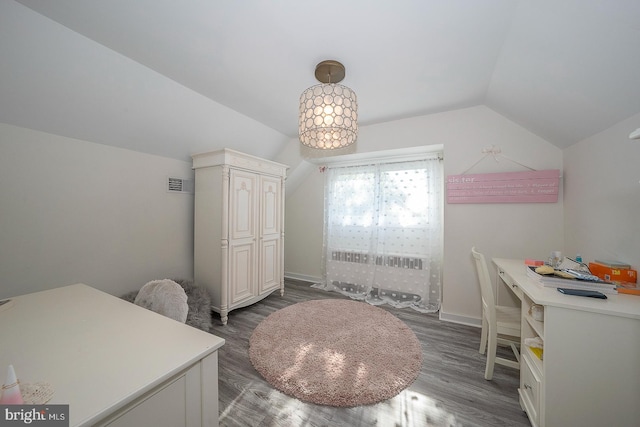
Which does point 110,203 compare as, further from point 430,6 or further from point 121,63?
point 430,6

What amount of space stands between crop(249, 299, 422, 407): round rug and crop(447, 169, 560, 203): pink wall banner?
1.67 metres

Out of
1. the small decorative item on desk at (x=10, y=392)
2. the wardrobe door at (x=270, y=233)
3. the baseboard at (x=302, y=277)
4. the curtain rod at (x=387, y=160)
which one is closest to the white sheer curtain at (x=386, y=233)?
the curtain rod at (x=387, y=160)

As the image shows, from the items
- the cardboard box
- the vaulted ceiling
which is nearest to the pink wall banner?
the vaulted ceiling

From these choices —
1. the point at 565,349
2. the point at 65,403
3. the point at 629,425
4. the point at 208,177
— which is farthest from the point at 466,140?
the point at 65,403

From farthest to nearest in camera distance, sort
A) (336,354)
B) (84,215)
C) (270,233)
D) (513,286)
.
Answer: (270,233)
(84,215)
(336,354)
(513,286)

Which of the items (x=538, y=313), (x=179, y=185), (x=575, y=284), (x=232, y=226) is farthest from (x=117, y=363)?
(x=179, y=185)

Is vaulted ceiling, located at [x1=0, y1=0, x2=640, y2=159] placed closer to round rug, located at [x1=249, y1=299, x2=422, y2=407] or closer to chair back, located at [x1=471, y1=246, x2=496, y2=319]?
chair back, located at [x1=471, y1=246, x2=496, y2=319]

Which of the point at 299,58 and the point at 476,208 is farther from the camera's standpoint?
the point at 476,208

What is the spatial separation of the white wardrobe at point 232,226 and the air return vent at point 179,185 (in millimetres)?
238

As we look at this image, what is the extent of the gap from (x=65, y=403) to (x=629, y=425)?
2.28 meters

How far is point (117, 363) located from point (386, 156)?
3371mm

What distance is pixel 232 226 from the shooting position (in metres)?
2.59

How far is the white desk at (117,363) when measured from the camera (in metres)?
0.63

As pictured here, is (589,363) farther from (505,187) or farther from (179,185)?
(179,185)
